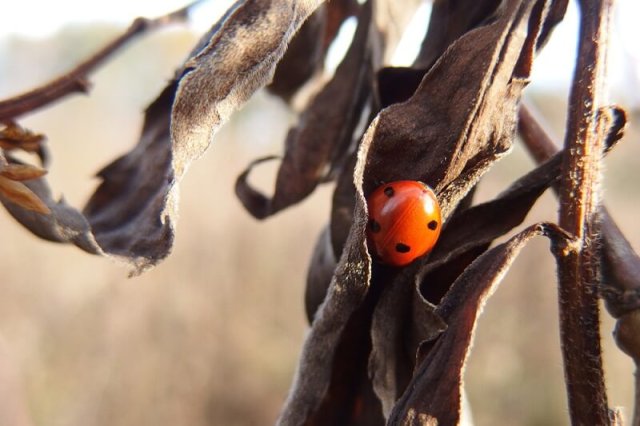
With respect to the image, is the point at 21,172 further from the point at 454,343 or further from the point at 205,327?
the point at 205,327

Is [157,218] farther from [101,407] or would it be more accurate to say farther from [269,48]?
[101,407]

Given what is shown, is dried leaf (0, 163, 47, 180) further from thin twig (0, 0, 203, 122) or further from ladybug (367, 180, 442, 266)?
ladybug (367, 180, 442, 266)

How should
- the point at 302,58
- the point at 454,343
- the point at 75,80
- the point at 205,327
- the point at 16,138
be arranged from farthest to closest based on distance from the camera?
the point at 205,327 → the point at 302,58 → the point at 75,80 → the point at 16,138 → the point at 454,343

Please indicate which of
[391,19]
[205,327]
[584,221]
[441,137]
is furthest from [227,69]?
[205,327]

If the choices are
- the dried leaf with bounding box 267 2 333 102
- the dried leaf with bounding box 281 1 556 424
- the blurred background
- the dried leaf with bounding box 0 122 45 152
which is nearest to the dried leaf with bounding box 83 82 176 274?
the dried leaf with bounding box 0 122 45 152

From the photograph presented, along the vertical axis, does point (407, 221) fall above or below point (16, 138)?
above

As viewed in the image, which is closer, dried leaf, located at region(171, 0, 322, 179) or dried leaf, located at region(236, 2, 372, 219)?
dried leaf, located at region(171, 0, 322, 179)

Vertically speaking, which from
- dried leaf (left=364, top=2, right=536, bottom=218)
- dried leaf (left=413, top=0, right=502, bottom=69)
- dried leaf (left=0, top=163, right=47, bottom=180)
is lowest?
dried leaf (left=0, top=163, right=47, bottom=180)

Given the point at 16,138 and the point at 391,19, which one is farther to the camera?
the point at 391,19
